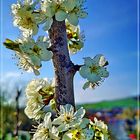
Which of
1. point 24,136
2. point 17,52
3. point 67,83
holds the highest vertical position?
point 17,52

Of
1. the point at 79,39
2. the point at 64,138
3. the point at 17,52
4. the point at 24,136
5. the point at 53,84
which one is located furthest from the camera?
the point at 24,136

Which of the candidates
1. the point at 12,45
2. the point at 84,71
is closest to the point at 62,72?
the point at 84,71

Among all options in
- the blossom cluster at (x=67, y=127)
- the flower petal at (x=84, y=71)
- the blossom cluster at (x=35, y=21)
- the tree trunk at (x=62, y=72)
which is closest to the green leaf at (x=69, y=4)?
the blossom cluster at (x=35, y=21)

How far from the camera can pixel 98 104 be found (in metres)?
14.5

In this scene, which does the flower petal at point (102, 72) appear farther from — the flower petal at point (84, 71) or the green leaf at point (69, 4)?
the green leaf at point (69, 4)

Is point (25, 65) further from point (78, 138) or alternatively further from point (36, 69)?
point (78, 138)

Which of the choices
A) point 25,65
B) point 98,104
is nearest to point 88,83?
point 25,65

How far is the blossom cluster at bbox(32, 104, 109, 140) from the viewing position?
1611 mm

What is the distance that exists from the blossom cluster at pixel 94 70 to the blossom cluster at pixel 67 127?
0.16 metres

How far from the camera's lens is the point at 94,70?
1.81m

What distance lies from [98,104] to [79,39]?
→ 1251 cm

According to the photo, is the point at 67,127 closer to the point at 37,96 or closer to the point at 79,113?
the point at 79,113

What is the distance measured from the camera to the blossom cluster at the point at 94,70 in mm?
1769

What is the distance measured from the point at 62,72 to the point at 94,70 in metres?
0.14
